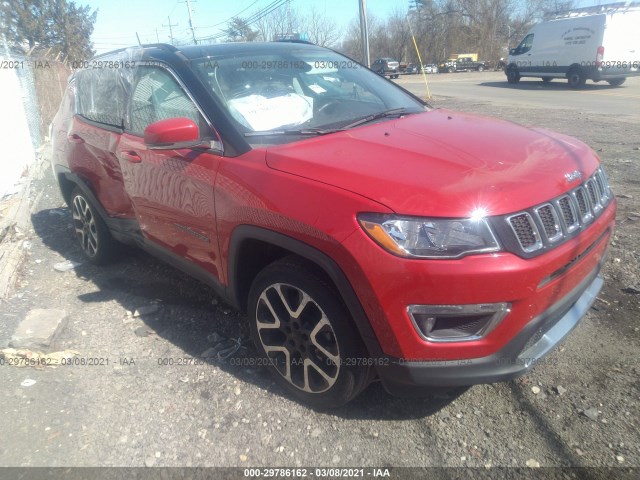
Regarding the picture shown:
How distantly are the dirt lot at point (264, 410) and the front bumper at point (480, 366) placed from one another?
427 mm

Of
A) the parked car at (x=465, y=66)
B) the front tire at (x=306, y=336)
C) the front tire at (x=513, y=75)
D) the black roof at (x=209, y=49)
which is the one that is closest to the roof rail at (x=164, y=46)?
the black roof at (x=209, y=49)

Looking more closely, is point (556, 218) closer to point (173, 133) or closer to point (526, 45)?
point (173, 133)

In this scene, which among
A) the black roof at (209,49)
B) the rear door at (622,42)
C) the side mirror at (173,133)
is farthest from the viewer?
the rear door at (622,42)

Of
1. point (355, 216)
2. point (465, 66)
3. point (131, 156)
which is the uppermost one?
point (465, 66)

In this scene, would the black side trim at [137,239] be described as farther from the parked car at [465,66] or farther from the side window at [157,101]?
the parked car at [465,66]

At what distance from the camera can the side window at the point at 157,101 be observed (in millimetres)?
3039

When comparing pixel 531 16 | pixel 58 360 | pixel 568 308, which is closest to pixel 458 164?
pixel 568 308

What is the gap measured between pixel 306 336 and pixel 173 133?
1280mm

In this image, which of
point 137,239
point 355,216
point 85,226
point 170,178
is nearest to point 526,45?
point 85,226

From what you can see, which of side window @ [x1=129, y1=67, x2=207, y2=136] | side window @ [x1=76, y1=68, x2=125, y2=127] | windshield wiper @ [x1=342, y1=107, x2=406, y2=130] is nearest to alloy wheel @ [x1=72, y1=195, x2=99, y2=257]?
side window @ [x1=76, y1=68, x2=125, y2=127]

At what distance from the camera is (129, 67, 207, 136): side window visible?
9.97 ft

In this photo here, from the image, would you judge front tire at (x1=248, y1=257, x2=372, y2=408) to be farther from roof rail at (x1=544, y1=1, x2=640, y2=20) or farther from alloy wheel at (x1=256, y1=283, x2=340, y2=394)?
roof rail at (x1=544, y1=1, x2=640, y2=20)

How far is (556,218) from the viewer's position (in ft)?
7.04

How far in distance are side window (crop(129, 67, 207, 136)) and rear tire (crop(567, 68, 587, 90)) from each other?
19776 mm
